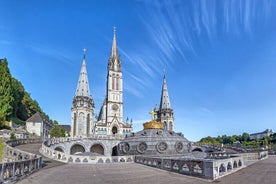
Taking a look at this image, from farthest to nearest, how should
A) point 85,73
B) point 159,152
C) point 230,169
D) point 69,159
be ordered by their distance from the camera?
1. point 85,73
2. point 159,152
3. point 69,159
4. point 230,169

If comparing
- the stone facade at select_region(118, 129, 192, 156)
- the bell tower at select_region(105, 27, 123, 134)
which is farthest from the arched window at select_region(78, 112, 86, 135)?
the stone facade at select_region(118, 129, 192, 156)

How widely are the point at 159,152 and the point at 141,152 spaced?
2.57 metres

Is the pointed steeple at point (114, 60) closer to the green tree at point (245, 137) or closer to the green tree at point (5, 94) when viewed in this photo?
the green tree at point (5, 94)

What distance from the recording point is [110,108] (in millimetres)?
81375

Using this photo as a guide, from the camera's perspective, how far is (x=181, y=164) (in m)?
13.6

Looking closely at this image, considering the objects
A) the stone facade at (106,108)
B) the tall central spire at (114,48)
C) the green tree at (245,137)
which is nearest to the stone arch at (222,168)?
the stone facade at (106,108)

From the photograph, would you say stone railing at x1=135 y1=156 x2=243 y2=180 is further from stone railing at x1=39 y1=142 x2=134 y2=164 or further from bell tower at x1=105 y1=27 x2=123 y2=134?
bell tower at x1=105 y1=27 x2=123 y2=134

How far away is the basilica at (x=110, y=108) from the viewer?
63.9 meters

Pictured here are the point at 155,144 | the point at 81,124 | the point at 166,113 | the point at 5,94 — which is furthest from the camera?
the point at 166,113

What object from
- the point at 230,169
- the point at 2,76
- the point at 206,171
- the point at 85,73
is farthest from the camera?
the point at 85,73

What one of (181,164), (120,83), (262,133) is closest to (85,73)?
(120,83)

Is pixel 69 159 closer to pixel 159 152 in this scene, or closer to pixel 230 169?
pixel 159 152

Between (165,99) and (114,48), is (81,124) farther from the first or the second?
(114,48)

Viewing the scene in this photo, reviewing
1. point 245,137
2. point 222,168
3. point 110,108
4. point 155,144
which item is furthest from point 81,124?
point 245,137
